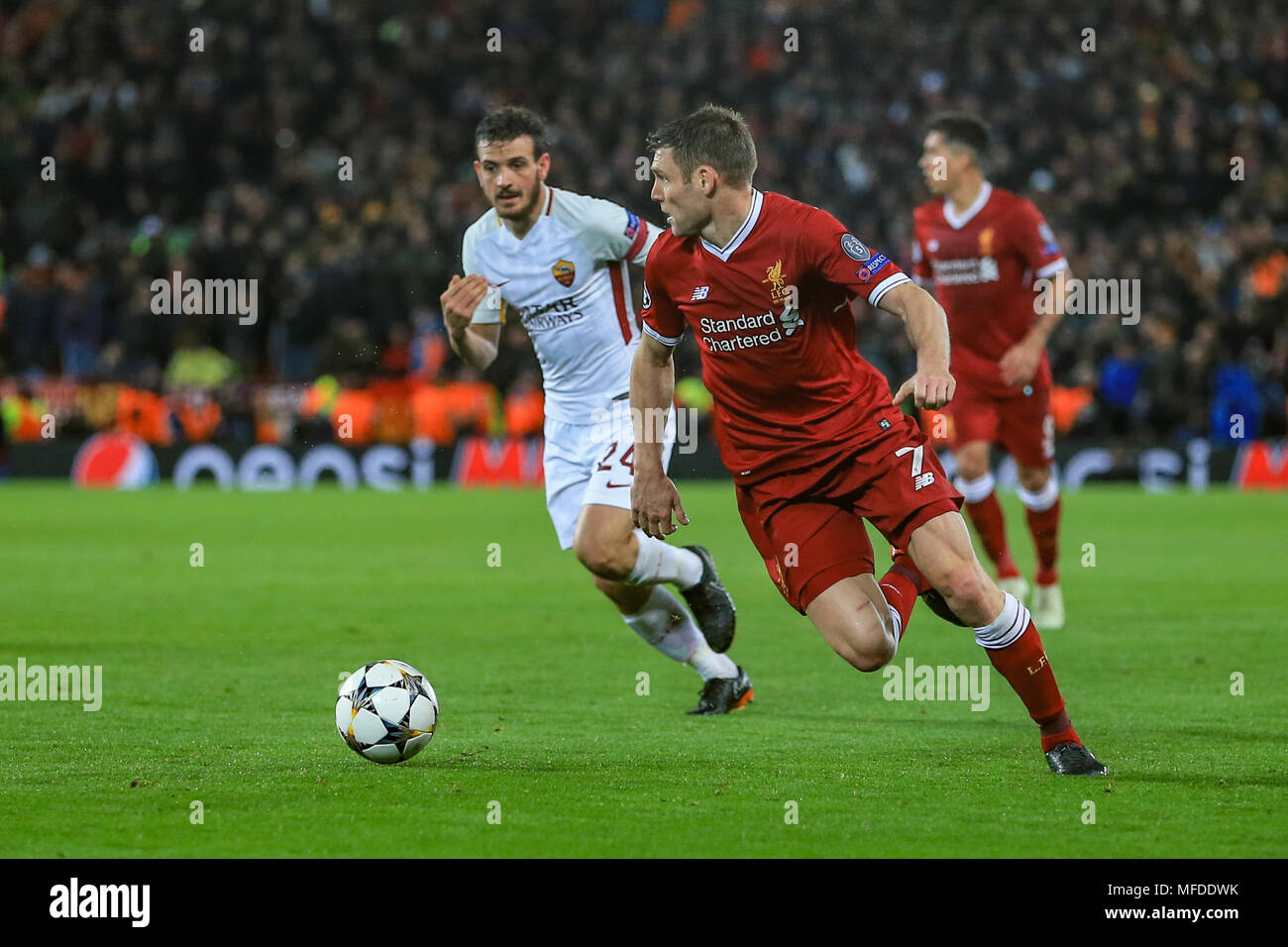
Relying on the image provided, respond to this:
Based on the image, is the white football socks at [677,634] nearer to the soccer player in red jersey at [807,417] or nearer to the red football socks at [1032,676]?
the soccer player in red jersey at [807,417]

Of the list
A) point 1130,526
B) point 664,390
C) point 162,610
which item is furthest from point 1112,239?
point 664,390

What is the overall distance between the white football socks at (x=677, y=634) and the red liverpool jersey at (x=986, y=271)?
10.8 feet

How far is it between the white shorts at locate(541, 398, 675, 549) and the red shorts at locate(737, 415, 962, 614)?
4.04 ft

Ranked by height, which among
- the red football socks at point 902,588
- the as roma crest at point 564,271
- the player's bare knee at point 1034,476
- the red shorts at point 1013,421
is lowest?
the red football socks at point 902,588

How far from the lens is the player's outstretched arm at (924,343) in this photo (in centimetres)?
512

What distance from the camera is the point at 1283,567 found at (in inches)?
502

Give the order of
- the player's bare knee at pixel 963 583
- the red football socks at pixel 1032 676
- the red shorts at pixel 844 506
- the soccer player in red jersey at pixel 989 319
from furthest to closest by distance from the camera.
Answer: the soccer player in red jersey at pixel 989 319, the red shorts at pixel 844 506, the red football socks at pixel 1032 676, the player's bare knee at pixel 963 583

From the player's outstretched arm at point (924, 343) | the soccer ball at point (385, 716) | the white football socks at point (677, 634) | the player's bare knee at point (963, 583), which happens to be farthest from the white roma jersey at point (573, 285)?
the player's bare knee at point (963, 583)

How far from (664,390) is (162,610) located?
17.9 ft

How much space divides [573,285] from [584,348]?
0.27m

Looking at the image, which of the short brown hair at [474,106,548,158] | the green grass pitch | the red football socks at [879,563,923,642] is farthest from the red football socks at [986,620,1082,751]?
the short brown hair at [474,106,548,158]

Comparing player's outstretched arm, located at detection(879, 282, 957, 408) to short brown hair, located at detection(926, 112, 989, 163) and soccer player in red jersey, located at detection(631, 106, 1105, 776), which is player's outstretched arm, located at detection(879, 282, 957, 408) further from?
short brown hair, located at detection(926, 112, 989, 163)

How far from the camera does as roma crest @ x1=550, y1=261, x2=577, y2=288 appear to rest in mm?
7492

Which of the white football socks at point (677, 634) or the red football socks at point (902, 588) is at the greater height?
the red football socks at point (902, 588)
